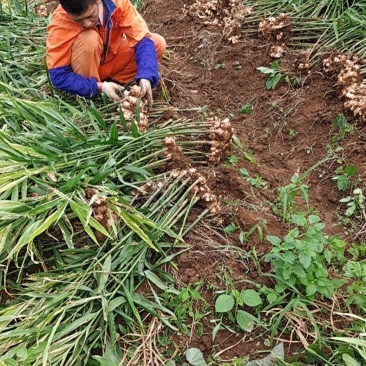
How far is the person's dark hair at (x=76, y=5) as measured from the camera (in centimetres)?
217

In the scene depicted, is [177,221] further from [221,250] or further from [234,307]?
[234,307]

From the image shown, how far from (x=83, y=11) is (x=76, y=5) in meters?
0.05

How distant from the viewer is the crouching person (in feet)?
7.77

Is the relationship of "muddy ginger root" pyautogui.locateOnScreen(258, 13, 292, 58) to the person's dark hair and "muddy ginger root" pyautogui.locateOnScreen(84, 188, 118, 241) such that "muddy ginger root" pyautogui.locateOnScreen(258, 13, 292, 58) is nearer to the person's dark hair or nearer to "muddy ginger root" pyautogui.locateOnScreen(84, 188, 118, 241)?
the person's dark hair

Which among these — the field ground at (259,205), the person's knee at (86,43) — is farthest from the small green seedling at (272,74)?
the person's knee at (86,43)

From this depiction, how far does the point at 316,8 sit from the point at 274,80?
0.59m

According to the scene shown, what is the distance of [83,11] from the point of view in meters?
2.22

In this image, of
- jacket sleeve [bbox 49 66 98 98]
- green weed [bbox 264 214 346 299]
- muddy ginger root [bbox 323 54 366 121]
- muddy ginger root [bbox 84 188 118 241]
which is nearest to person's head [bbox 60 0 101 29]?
jacket sleeve [bbox 49 66 98 98]

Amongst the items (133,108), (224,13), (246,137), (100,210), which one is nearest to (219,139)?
(246,137)

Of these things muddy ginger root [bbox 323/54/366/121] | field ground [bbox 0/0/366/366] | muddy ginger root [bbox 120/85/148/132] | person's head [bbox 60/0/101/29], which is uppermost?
person's head [bbox 60/0/101/29]

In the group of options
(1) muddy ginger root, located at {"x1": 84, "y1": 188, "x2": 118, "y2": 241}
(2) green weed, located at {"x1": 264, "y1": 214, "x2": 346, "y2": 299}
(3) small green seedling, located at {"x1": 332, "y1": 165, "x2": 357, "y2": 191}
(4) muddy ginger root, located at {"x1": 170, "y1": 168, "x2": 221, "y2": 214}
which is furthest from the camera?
(3) small green seedling, located at {"x1": 332, "y1": 165, "x2": 357, "y2": 191}

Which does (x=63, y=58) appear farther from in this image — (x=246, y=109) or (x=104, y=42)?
(x=246, y=109)

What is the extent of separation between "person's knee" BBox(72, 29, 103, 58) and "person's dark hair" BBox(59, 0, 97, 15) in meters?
0.17

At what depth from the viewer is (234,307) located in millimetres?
1697
